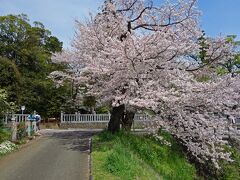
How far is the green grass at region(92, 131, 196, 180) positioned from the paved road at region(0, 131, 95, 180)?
22.5 inches

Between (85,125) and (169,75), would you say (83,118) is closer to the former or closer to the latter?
(85,125)

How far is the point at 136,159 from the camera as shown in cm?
1329

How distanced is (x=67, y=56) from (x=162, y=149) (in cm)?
918

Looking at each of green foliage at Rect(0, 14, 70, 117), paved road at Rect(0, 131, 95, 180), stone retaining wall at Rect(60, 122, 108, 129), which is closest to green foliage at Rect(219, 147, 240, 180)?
paved road at Rect(0, 131, 95, 180)

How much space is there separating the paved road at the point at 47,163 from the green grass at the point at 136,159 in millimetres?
572

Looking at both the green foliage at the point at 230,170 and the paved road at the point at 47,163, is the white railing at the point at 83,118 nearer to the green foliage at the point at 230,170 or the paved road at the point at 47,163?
the green foliage at the point at 230,170

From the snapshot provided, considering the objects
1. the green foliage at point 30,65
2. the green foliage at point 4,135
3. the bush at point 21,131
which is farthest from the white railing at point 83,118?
the green foliage at point 4,135

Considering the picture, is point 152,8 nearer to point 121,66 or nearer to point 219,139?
point 121,66

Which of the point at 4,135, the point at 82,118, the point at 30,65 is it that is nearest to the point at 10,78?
the point at 82,118

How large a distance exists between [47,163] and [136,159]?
3.15 m

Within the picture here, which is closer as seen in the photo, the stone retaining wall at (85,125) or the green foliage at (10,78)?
the green foliage at (10,78)

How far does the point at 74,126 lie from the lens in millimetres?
33406

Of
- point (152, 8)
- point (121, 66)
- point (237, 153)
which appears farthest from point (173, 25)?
point (237, 153)

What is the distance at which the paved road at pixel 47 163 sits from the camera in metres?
10.8
